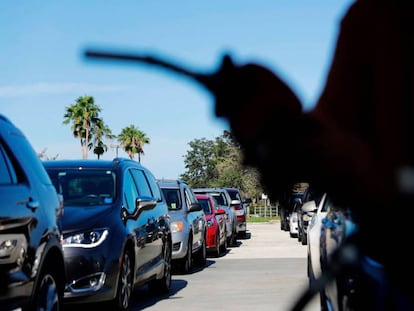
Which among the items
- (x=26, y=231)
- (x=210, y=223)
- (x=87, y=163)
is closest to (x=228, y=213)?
(x=210, y=223)

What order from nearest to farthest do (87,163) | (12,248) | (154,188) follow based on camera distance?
(12,248) → (87,163) → (154,188)

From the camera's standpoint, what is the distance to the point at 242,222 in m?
28.9

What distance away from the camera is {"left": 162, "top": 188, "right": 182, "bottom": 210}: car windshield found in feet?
50.8

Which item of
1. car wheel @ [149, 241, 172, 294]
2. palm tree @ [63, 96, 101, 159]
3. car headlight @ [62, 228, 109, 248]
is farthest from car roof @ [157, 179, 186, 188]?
palm tree @ [63, 96, 101, 159]

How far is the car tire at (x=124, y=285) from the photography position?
28.7 feet

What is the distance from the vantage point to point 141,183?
11031 mm

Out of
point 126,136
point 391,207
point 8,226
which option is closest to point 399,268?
point 391,207

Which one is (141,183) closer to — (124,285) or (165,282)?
(165,282)

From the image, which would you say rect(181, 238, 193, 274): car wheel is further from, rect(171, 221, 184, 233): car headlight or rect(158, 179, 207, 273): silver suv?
rect(171, 221, 184, 233): car headlight

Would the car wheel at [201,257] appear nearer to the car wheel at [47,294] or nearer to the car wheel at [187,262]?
the car wheel at [187,262]

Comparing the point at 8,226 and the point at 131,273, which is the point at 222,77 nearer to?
the point at 8,226

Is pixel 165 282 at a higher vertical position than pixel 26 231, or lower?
lower

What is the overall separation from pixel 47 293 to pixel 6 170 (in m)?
0.92

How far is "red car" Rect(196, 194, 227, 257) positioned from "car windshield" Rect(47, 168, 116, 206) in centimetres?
921
